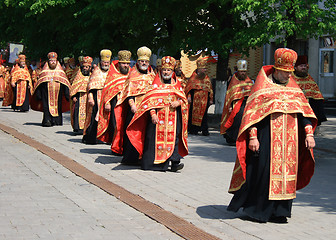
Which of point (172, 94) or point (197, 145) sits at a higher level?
point (172, 94)

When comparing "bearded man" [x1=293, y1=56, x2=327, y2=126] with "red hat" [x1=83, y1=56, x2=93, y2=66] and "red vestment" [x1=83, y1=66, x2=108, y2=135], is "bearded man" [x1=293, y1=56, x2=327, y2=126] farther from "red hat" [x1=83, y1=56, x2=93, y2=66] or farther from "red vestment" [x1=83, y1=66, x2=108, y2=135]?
"red hat" [x1=83, y1=56, x2=93, y2=66]

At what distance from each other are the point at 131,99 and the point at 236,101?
152 inches

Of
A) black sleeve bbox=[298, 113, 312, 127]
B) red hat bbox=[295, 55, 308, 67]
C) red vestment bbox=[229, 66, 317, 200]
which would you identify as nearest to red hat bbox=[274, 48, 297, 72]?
red vestment bbox=[229, 66, 317, 200]

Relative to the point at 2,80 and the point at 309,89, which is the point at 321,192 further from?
the point at 2,80

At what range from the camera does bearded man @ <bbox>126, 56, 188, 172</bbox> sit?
37.3 feet

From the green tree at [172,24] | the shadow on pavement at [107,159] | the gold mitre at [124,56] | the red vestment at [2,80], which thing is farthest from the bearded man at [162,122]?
the red vestment at [2,80]

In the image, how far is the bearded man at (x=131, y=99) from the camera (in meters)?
12.1

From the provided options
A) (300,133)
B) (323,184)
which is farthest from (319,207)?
(323,184)

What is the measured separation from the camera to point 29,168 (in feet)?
37.1

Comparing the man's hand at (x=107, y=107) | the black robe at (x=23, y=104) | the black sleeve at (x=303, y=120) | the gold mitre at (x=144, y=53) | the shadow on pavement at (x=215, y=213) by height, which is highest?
the gold mitre at (x=144, y=53)

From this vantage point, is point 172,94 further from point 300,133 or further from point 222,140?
point 222,140

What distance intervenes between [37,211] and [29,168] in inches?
140

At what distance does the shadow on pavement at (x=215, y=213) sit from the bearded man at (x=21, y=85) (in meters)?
19.5

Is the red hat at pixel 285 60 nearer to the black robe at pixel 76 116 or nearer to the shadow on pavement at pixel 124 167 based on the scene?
the shadow on pavement at pixel 124 167
